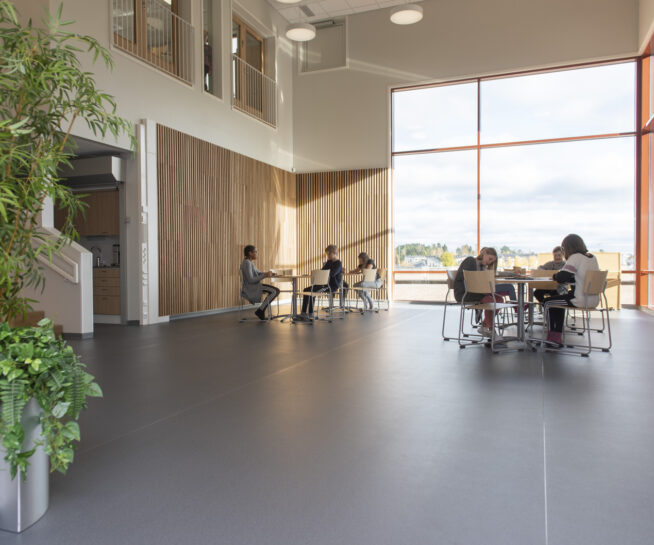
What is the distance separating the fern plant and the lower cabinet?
6609 millimetres

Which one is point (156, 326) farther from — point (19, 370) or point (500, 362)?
point (19, 370)

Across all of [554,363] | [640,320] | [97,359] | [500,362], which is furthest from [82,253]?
[640,320]

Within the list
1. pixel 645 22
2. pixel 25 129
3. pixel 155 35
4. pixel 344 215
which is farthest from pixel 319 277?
pixel 645 22

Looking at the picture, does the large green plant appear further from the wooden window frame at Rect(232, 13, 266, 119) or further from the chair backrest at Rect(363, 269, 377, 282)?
the wooden window frame at Rect(232, 13, 266, 119)

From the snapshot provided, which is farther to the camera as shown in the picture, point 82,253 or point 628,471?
point 82,253

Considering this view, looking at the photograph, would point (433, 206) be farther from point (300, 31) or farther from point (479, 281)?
point (479, 281)

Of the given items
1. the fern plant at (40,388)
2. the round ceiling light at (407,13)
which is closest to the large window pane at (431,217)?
the round ceiling light at (407,13)

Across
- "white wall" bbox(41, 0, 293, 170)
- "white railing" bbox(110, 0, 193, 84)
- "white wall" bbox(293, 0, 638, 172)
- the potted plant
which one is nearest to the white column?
"white wall" bbox(41, 0, 293, 170)

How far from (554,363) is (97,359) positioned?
4551 mm

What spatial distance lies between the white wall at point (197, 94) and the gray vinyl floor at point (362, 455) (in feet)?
16.0

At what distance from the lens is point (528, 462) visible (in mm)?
2404

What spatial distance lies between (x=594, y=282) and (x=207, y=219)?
6.75 meters

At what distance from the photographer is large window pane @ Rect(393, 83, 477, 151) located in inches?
452

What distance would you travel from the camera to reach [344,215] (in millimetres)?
12547
